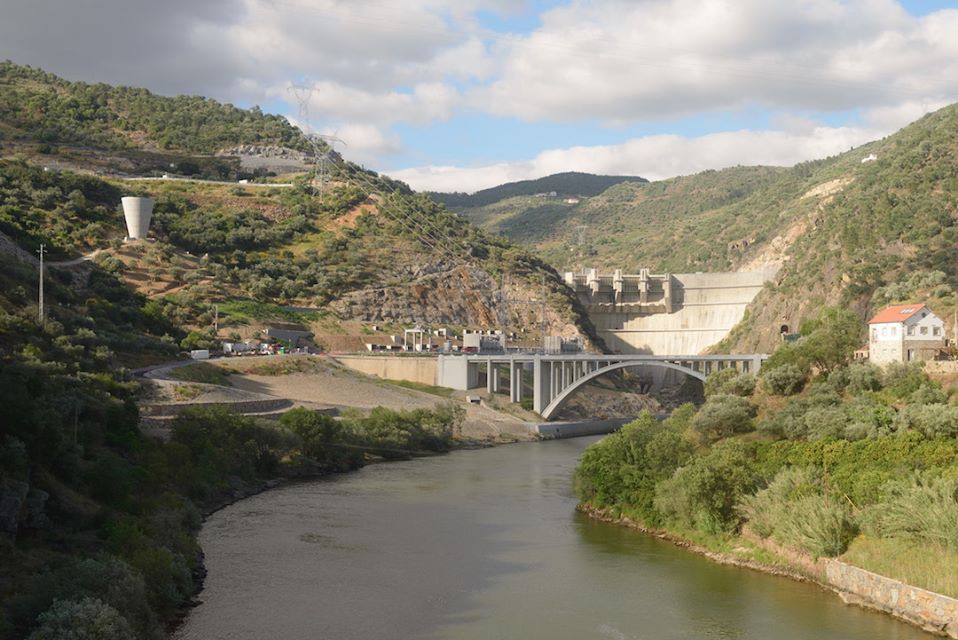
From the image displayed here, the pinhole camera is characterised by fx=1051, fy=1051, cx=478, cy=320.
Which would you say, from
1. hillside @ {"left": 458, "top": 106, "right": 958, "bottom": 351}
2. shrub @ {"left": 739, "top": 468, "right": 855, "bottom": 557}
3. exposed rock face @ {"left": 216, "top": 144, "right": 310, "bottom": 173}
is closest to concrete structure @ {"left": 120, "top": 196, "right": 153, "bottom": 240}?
exposed rock face @ {"left": 216, "top": 144, "right": 310, "bottom": 173}

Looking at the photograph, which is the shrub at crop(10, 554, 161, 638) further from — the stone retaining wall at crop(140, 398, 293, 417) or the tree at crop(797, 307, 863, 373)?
the tree at crop(797, 307, 863, 373)

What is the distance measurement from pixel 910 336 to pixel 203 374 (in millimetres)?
37847

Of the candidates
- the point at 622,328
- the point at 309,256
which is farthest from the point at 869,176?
the point at 309,256

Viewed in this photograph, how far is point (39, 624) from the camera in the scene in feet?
62.6

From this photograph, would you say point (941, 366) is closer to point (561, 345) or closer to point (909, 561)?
point (909, 561)

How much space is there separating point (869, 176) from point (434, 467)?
71.3m

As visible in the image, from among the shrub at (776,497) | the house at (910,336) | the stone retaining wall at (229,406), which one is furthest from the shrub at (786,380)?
the stone retaining wall at (229,406)

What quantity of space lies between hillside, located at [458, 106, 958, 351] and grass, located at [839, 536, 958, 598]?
67.5 feet

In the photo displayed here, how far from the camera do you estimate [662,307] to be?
118000mm

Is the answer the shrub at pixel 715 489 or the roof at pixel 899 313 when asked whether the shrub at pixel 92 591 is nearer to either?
the shrub at pixel 715 489

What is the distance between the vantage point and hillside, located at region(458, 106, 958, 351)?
79812mm

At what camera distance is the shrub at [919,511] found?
975 inches

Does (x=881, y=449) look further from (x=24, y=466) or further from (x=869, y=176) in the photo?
(x=869, y=176)

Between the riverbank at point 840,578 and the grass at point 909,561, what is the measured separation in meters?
0.30
